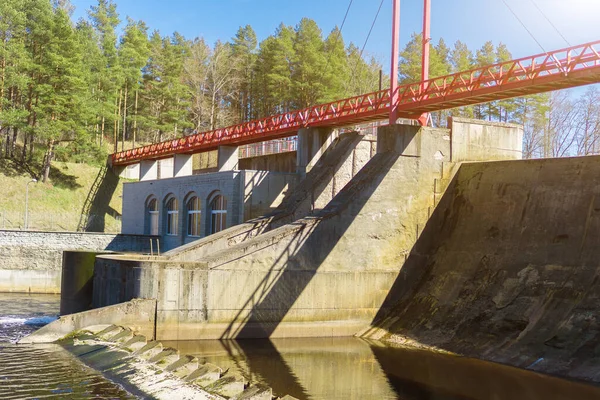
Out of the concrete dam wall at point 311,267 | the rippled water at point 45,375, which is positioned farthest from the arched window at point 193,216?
Result: the rippled water at point 45,375

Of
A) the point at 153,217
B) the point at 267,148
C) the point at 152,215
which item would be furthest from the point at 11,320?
the point at 267,148

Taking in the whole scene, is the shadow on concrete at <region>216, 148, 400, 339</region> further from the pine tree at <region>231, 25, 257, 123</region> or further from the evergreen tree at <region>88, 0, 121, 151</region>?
the pine tree at <region>231, 25, 257, 123</region>

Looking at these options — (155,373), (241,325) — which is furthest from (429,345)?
(155,373)

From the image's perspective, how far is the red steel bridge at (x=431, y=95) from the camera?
69.5 ft

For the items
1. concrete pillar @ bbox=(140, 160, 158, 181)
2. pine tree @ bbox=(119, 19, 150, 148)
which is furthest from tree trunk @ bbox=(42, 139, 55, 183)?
pine tree @ bbox=(119, 19, 150, 148)

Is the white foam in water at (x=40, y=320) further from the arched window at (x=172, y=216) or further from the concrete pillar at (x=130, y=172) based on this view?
the concrete pillar at (x=130, y=172)

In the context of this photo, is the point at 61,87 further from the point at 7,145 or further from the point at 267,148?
the point at 267,148

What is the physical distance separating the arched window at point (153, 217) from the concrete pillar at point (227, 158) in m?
4.58

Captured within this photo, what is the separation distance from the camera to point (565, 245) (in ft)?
68.2

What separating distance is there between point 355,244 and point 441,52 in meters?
55.0

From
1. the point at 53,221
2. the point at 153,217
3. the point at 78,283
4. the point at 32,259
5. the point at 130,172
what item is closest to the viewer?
the point at 78,283

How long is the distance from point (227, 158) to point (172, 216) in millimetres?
5947

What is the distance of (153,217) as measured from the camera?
4144 centimetres

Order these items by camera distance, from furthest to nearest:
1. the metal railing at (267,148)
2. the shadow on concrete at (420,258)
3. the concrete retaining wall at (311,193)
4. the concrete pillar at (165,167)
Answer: the concrete pillar at (165,167) < the metal railing at (267,148) < the concrete retaining wall at (311,193) < the shadow on concrete at (420,258)
